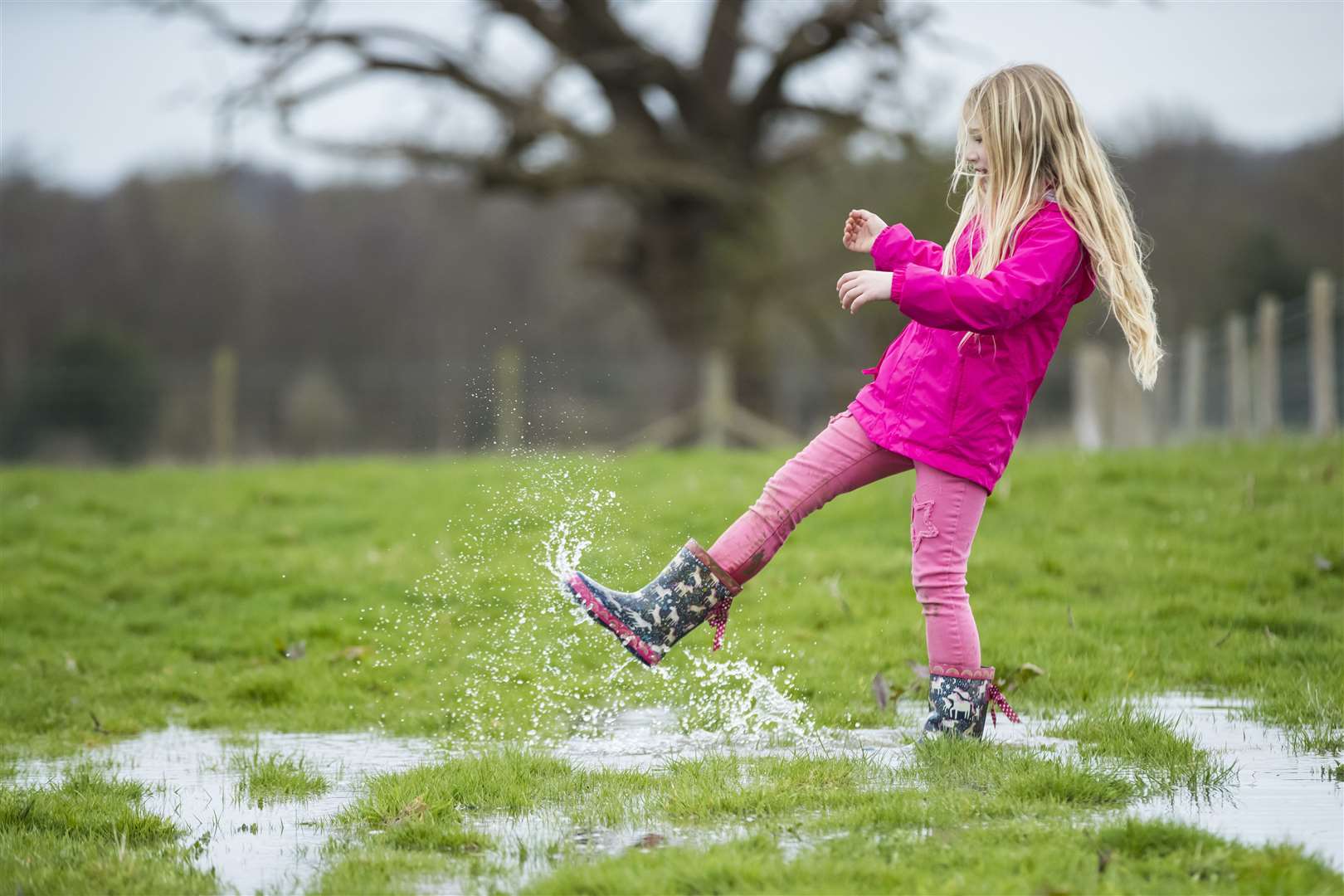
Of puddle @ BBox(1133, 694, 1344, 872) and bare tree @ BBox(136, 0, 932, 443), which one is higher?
bare tree @ BBox(136, 0, 932, 443)

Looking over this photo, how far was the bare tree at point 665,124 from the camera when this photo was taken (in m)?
17.9

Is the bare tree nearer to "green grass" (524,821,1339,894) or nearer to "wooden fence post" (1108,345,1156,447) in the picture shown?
"wooden fence post" (1108,345,1156,447)

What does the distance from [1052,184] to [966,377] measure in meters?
0.64

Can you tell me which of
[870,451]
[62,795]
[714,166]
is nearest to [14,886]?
[62,795]

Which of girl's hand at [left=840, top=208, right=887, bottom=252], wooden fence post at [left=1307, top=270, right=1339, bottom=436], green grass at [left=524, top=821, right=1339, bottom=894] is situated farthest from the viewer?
wooden fence post at [left=1307, top=270, right=1339, bottom=436]

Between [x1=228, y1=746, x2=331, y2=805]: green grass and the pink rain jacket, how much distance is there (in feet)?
6.40

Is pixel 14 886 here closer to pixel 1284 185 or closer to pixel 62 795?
pixel 62 795

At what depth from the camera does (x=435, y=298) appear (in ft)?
154

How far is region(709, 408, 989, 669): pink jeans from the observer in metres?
3.79

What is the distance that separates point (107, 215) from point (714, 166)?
89.4 feet

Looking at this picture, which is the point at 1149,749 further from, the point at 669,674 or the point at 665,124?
the point at 665,124

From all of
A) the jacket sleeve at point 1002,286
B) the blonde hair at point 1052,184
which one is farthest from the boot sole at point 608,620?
the blonde hair at point 1052,184

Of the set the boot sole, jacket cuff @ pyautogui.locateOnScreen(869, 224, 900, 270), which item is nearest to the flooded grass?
the boot sole

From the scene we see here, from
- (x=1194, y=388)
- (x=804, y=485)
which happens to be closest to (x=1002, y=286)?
(x=804, y=485)
